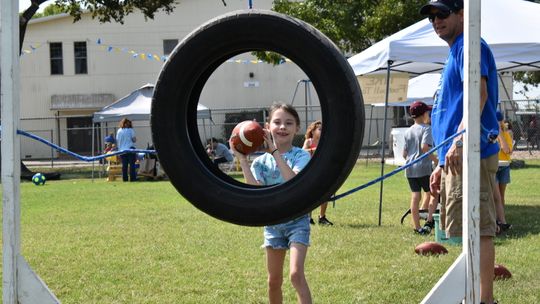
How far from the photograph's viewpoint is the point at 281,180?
15.4 feet

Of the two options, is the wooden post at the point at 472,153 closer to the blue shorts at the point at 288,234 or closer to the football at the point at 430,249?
the blue shorts at the point at 288,234

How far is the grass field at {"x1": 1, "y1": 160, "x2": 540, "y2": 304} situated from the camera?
239 inches

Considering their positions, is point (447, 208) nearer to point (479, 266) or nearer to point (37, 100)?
point (479, 266)

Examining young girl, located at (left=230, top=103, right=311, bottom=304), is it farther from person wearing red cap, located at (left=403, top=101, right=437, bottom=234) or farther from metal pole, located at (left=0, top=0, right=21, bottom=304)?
person wearing red cap, located at (left=403, top=101, right=437, bottom=234)

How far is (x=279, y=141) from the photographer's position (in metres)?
4.66

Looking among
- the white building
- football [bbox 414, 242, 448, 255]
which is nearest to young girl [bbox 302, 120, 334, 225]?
football [bbox 414, 242, 448, 255]

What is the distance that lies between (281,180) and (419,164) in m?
5.36

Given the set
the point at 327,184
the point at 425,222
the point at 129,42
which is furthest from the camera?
the point at 129,42

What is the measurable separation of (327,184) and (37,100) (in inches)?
1446

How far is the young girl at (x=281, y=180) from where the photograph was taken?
4516mm

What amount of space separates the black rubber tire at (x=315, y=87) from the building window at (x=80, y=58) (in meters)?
35.8

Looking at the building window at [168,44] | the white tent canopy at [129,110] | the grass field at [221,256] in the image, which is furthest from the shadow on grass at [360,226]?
the building window at [168,44]

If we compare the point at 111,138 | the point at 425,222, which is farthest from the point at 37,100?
the point at 425,222

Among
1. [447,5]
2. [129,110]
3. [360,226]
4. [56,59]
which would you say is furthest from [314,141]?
[56,59]
